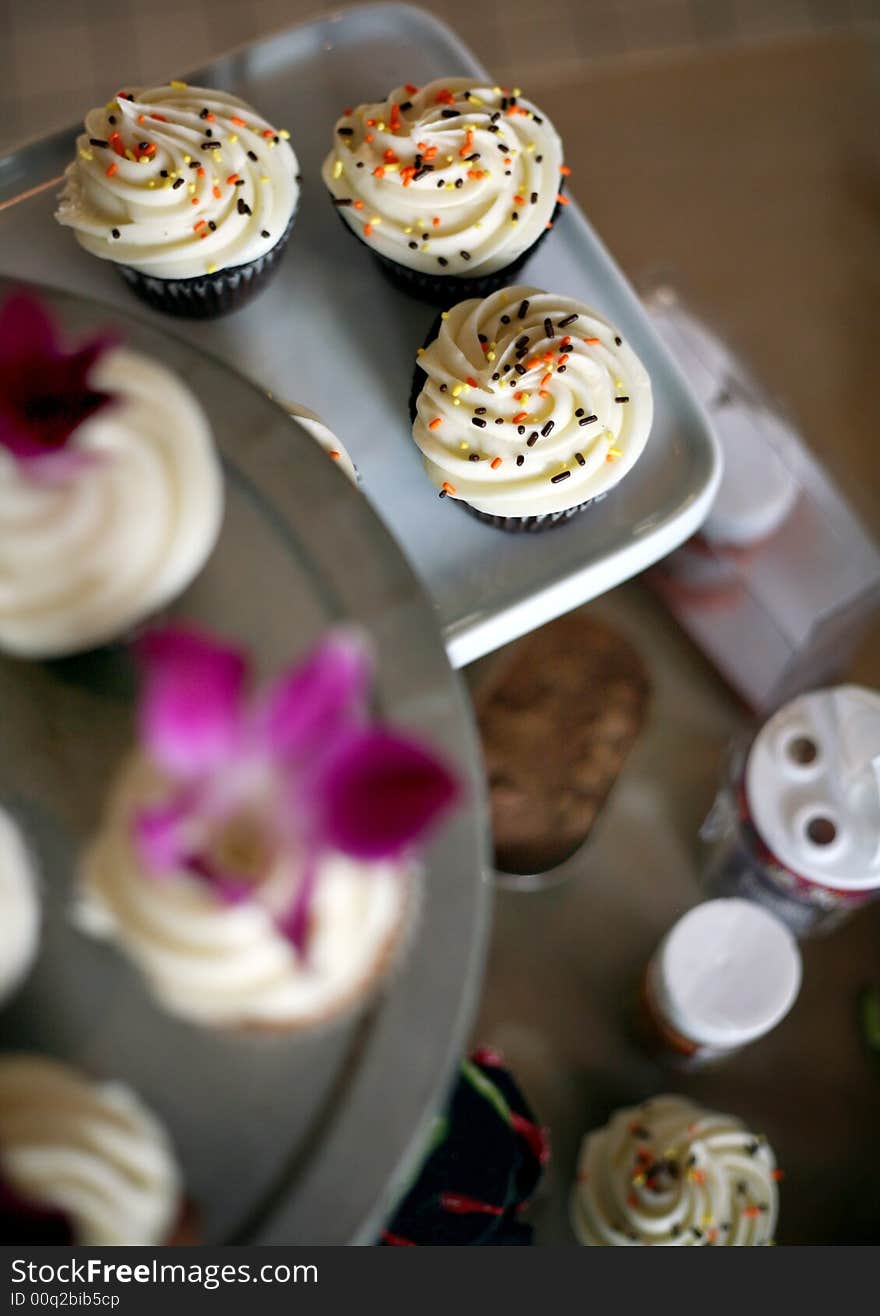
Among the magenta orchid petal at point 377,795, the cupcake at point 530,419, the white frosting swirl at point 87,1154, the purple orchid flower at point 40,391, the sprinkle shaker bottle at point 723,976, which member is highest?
the purple orchid flower at point 40,391

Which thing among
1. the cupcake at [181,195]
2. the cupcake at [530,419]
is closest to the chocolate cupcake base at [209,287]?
the cupcake at [181,195]

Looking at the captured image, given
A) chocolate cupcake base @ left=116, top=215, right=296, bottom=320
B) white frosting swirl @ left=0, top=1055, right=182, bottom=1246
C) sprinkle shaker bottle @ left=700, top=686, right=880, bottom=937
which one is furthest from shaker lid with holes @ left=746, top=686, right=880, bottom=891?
white frosting swirl @ left=0, top=1055, right=182, bottom=1246

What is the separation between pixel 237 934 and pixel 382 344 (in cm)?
52

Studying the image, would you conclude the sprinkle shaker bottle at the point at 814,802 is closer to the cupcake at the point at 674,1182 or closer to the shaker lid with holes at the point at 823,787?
the shaker lid with holes at the point at 823,787

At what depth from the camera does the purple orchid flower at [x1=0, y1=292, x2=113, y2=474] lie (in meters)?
0.39

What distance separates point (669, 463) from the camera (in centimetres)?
75

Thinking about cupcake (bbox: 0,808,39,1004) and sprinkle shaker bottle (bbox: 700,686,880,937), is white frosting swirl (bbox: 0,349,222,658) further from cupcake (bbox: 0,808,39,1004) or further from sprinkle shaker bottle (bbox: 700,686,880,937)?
sprinkle shaker bottle (bbox: 700,686,880,937)

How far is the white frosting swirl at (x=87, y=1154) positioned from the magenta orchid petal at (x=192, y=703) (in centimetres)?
11

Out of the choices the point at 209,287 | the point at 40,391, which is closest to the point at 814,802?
the point at 209,287

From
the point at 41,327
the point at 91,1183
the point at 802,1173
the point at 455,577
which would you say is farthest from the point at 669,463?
the point at 802,1173

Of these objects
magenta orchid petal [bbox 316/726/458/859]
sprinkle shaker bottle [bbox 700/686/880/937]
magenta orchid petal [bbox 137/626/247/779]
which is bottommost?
sprinkle shaker bottle [bbox 700/686/880/937]

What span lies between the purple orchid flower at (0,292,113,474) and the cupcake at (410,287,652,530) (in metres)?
0.33

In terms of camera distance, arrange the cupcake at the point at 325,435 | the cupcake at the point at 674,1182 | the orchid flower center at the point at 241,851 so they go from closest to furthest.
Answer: the orchid flower center at the point at 241,851 → the cupcake at the point at 325,435 → the cupcake at the point at 674,1182

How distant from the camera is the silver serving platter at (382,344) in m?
0.71
